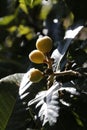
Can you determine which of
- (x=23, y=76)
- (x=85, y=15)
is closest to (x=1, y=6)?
(x=85, y=15)

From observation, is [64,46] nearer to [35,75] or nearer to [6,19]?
[35,75]

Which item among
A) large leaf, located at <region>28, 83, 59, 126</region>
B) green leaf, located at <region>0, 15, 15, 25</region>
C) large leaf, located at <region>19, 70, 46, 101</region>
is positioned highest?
green leaf, located at <region>0, 15, 15, 25</region>

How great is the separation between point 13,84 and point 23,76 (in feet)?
0.15

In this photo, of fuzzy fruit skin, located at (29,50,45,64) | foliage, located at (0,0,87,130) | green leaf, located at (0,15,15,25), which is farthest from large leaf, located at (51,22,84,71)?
green leaf, located at (0,15,15,25)

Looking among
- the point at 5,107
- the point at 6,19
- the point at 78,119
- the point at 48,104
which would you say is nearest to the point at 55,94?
the point at 48,104

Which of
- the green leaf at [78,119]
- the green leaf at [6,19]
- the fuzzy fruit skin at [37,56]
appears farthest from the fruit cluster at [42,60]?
the green leaf at [6,19]

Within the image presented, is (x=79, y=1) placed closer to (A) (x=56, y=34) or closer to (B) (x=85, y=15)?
(B) (x=85, y=15)

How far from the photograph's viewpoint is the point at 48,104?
1135mm

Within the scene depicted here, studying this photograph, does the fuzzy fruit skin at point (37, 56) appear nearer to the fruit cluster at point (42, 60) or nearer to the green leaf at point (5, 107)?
the fruit cluster at point (42, 60)

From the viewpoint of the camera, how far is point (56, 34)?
207 centimetres

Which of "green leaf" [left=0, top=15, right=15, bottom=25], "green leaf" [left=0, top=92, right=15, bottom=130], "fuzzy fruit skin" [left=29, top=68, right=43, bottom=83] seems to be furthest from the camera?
"green leaf" [left=0, top=15, right=15, bottom=25]

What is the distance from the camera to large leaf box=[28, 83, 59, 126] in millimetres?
1081

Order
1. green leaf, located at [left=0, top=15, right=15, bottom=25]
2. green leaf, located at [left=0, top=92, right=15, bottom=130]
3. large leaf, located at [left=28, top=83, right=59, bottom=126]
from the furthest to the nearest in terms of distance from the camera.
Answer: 1. green leaf, located at [left=0, top=15, right=15, bottom=25]
2. green leaf, located at [left=0, top=92, right=15, bottom=130]
3. large leaf, located at [left=28, top=83, right=59, bottom=126]

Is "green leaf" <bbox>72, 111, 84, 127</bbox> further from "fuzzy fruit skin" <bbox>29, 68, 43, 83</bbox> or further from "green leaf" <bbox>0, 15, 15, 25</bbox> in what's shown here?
"green leaf" <bbox>0, 15, 15, 25</bbox>
